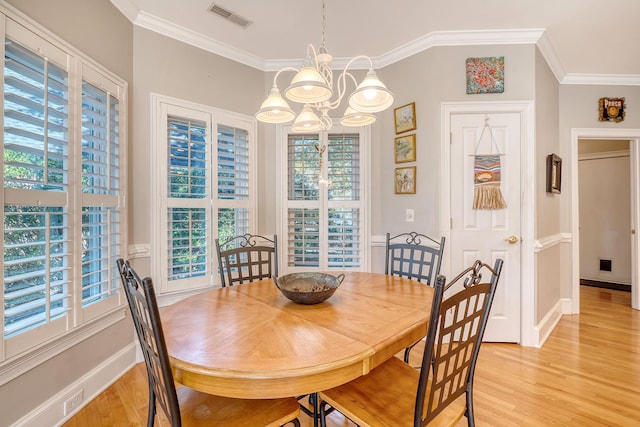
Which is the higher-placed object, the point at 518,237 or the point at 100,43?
the point at 100,43

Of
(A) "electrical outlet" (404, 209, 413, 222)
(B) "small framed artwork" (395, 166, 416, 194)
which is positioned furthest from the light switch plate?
(B) "small framed artwork" (395, 166, 416, 194)

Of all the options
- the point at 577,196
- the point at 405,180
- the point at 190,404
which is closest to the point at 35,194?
the point at 190,404

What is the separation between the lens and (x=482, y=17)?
2414mm

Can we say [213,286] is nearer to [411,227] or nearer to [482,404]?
[411,227]

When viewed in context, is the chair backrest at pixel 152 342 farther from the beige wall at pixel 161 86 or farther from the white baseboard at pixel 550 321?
the white baseboard at pixel 550 321

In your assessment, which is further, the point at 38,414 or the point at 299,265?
the point at 299,265

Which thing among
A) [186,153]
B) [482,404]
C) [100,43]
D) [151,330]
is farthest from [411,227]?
A: [100,43]

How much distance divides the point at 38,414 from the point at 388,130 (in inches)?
128

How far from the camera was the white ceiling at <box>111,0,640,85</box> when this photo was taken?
227cm

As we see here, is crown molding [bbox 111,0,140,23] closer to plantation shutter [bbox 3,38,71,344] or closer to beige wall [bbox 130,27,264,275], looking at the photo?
beige wall [bbox 130,27,264,275]

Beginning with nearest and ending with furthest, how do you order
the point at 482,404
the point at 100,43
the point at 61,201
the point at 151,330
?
1. the point at 151,330
2. the point at 61,201
3. the point at 482,404
4. the point at 100,43

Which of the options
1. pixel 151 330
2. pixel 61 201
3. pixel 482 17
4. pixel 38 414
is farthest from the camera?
pixel 482 17

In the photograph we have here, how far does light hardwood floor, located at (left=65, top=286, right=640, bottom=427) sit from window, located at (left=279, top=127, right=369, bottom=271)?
Result: 1213 mm

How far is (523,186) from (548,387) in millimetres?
1577
